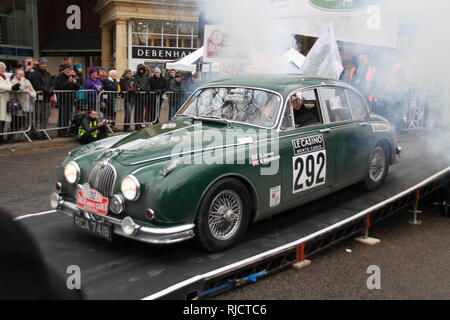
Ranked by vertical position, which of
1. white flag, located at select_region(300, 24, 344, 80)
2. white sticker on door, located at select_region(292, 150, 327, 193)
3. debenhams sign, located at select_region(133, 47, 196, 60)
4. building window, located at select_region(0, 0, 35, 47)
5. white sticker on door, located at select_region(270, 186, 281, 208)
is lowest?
white sticker on door, located at select_region(270, 186, 281, 208)

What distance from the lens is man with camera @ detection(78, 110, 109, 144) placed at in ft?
32.9

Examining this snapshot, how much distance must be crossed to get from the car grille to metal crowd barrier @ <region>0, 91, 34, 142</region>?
20.6 feet

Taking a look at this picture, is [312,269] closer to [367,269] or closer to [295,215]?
[367,269]

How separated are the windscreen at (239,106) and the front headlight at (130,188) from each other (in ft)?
5.24

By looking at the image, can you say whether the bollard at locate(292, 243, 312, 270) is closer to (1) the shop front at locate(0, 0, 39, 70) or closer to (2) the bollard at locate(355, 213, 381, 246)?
(2) the bollard at locate(355, 213, 381, 246)

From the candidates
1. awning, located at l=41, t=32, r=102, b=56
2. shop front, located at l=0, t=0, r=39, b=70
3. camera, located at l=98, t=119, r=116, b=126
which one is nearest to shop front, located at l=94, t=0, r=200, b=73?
awning, located at l=41, t=32, r=102, b=56

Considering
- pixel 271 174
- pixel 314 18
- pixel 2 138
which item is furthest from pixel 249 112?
pixel 2 138

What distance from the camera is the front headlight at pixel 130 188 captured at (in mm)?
3817

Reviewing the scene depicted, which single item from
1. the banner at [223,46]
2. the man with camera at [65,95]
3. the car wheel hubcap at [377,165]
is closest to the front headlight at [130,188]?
the car wheel hubcap at [377,165]

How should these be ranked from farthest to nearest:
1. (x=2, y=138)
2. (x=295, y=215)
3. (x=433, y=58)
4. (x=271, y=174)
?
(x=2, y=138) < (x=433, y=58) < (x=295, y=215) < (x=271, y=174)

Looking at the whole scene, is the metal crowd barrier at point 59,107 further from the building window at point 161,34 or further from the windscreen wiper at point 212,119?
the building window at point 161,34

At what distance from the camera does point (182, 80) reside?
13625 millimetres

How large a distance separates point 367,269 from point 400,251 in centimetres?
67

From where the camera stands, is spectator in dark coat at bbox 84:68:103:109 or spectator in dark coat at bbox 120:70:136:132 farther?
spectator in dark coat at bbox 120:70:136:132
